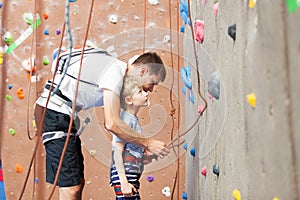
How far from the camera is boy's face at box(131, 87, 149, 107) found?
4.22ft

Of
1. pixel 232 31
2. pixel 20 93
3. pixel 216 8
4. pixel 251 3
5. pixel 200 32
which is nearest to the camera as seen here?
pixel 251 3

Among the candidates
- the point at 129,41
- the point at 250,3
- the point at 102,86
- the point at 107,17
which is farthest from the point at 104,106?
the point at 107,17

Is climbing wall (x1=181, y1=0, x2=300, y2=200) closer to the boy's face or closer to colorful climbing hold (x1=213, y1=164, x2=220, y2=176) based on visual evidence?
colorful climbing hold (x1=213, y1=164, x2=220, y2=176)

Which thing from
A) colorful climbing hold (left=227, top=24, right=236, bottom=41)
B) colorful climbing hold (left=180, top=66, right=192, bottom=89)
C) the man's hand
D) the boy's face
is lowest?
the man's hand

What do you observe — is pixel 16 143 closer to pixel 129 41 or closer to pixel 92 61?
pixel 92 61

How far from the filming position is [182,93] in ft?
4.91

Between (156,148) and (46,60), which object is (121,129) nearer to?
(156,148)

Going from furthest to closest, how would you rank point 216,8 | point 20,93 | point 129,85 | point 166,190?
point 20,93
point 166,190
point 216,8
point 129,85

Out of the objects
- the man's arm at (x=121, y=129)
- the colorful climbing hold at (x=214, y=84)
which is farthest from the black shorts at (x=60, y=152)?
the colorful climbing hold at (x=214, y=84)

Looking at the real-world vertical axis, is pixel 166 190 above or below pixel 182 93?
below

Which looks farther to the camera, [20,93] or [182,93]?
[20,93]

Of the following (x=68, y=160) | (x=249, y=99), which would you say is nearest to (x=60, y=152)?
(x=68, y=160)

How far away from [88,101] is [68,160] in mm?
553

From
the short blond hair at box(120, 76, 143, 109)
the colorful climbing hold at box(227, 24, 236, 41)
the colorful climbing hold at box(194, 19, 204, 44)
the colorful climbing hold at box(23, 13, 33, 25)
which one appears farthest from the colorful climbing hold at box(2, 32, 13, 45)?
the colorful climbing hold at box(227, 24, 236, 41)
